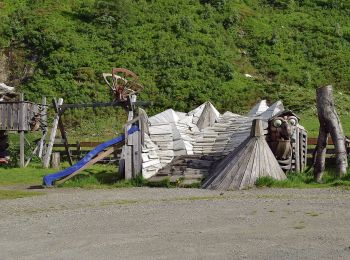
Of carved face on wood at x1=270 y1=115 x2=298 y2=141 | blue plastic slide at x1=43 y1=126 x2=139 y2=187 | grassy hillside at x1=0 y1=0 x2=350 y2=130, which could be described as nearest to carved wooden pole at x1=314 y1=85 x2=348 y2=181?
carved face on wood at x1=270 y1=115 x2=298 y2=141

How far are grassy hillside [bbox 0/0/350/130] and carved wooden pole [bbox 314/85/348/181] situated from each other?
2286cm

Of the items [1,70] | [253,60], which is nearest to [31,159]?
[1,70]

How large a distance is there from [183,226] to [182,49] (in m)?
40.2

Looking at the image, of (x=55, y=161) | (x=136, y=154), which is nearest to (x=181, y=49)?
(x=55, y=161)

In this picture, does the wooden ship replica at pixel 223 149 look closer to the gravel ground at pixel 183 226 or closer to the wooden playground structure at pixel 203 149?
the wooden playground structure at pixel 203 149

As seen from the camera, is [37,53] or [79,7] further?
[79,7]

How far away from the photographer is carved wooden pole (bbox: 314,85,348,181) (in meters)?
16.7

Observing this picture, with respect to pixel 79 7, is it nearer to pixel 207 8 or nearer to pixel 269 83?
pixel 207 8

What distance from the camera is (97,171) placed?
2366cm

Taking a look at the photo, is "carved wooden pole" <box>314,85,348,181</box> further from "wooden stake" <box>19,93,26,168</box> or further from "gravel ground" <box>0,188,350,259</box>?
"wooden stake" <box>19,93,26,168</box>

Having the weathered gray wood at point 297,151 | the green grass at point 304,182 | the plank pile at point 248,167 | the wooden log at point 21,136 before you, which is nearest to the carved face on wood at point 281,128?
the weathered gray wood at point 297,151

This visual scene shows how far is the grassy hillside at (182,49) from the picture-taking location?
43.8 meters

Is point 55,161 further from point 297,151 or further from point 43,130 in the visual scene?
point 297,151

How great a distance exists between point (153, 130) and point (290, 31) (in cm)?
3731
